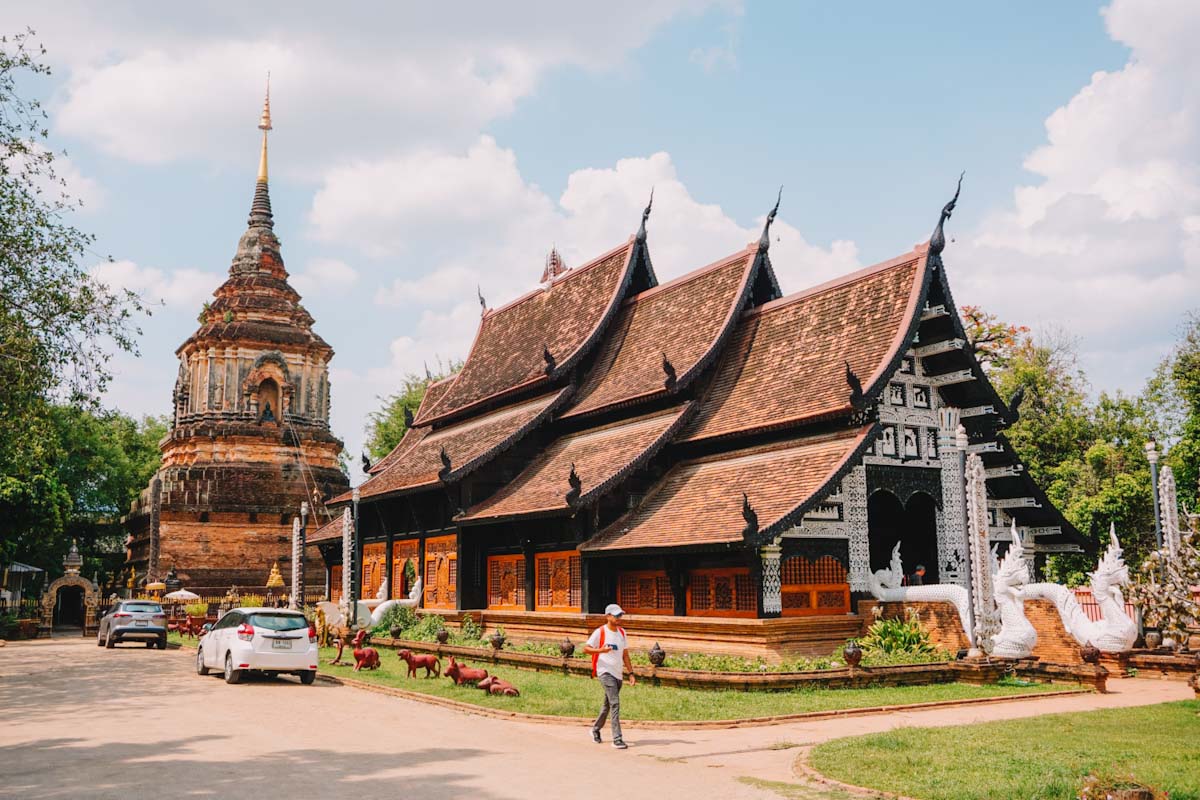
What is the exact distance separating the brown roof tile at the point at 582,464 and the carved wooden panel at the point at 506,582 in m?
1.30

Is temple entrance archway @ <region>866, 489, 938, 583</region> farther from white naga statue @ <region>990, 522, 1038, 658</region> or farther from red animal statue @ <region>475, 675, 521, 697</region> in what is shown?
red animal statue @ <region>475, 675, 521, 697</region>

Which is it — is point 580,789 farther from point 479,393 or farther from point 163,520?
point 163,520

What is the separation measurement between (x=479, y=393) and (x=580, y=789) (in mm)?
21020

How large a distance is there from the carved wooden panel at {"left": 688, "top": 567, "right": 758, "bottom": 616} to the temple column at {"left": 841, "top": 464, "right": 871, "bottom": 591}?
1769mm

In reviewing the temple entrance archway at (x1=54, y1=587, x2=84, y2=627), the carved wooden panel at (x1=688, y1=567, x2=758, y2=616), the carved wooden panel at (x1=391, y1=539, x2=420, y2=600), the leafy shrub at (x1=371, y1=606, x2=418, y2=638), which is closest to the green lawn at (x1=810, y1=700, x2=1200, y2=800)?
the carved wooden panel at (x1=688, y1=567, x2=758, y2=616)

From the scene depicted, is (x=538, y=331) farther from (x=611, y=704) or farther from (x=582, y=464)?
(x=611, y=704)

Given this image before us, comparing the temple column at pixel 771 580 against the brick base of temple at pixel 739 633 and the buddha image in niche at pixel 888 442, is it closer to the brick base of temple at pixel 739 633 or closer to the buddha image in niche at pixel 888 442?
the brick base of temple at pixel 739 633

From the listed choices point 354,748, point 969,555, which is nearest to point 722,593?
point 969,555

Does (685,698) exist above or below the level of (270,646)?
below

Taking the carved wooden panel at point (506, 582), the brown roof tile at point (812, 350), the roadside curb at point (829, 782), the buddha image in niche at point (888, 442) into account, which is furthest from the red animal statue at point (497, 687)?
the buddha image in niche at point (888, 442)

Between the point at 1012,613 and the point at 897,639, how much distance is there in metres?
1.81

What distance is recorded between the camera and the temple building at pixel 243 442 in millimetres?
40375

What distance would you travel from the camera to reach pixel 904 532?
869 inches

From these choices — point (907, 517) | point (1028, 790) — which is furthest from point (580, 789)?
point (907, 517)
